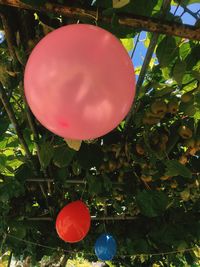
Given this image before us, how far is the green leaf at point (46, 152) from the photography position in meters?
1.55

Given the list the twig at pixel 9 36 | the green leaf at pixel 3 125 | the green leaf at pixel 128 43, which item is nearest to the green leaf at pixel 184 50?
the green leaf at pixel 128 43

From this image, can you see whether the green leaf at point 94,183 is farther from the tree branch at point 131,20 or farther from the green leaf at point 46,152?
the tree branch at point 131,20

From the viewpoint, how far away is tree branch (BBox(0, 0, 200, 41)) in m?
0.96

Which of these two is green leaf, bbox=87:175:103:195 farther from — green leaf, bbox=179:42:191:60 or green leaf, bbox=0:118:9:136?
green leaf, bbox=179:42:191:60

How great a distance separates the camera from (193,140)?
1.53 metres

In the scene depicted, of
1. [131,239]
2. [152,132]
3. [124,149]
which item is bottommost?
[131,239]

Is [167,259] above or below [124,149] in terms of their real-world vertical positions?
below

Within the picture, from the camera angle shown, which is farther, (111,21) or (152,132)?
(152,132)

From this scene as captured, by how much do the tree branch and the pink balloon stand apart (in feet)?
0.75

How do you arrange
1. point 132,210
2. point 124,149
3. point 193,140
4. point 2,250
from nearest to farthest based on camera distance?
1. point 193,140
2. point 124,149
3. point 132,210
4. point 2,250

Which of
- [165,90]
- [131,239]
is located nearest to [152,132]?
[165,90]

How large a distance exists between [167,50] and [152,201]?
90 cm

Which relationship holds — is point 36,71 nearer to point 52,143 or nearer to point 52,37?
point 52,37

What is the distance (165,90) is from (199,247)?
1.67 metres
